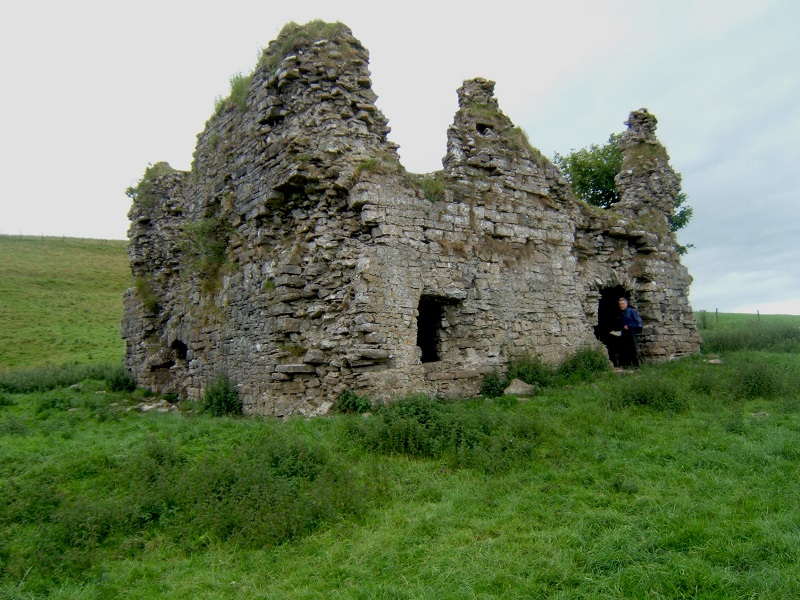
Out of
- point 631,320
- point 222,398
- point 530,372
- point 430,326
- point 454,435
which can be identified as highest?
point 631,320

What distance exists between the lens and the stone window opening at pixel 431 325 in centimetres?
1120

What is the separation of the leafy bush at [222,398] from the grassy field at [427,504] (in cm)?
161

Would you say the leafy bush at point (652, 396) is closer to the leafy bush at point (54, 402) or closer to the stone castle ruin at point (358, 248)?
the stone castle ruin at point (358, 248)

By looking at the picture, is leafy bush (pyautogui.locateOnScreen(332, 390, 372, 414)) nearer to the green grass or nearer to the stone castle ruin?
the stone castle ruin

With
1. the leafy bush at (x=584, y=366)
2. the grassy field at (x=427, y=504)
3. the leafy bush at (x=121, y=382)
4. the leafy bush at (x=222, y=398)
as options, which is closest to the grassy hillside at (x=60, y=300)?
the leafy bush at (x=121, y=382)

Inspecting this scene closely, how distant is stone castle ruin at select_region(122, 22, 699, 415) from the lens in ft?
33.1

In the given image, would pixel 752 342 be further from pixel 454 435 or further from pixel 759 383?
pixel 454 435

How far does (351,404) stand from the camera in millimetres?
9453

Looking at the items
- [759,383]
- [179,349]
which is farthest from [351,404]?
[179,349]

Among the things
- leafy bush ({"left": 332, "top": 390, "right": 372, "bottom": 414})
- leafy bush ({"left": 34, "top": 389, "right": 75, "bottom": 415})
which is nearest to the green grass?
leafy bush ({"left": 332, "top": 390, "right": 372, "bottom": 414})

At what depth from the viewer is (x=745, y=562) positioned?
4.51m

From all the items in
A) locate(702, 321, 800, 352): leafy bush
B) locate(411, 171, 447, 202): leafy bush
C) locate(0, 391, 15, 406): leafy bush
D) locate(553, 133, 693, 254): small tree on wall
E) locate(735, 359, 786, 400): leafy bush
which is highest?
locate(553, 133, 693, 254): small tree on wall

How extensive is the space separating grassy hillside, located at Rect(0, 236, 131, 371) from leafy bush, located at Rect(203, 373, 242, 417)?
15.6 meters

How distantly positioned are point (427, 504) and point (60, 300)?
38.8m
